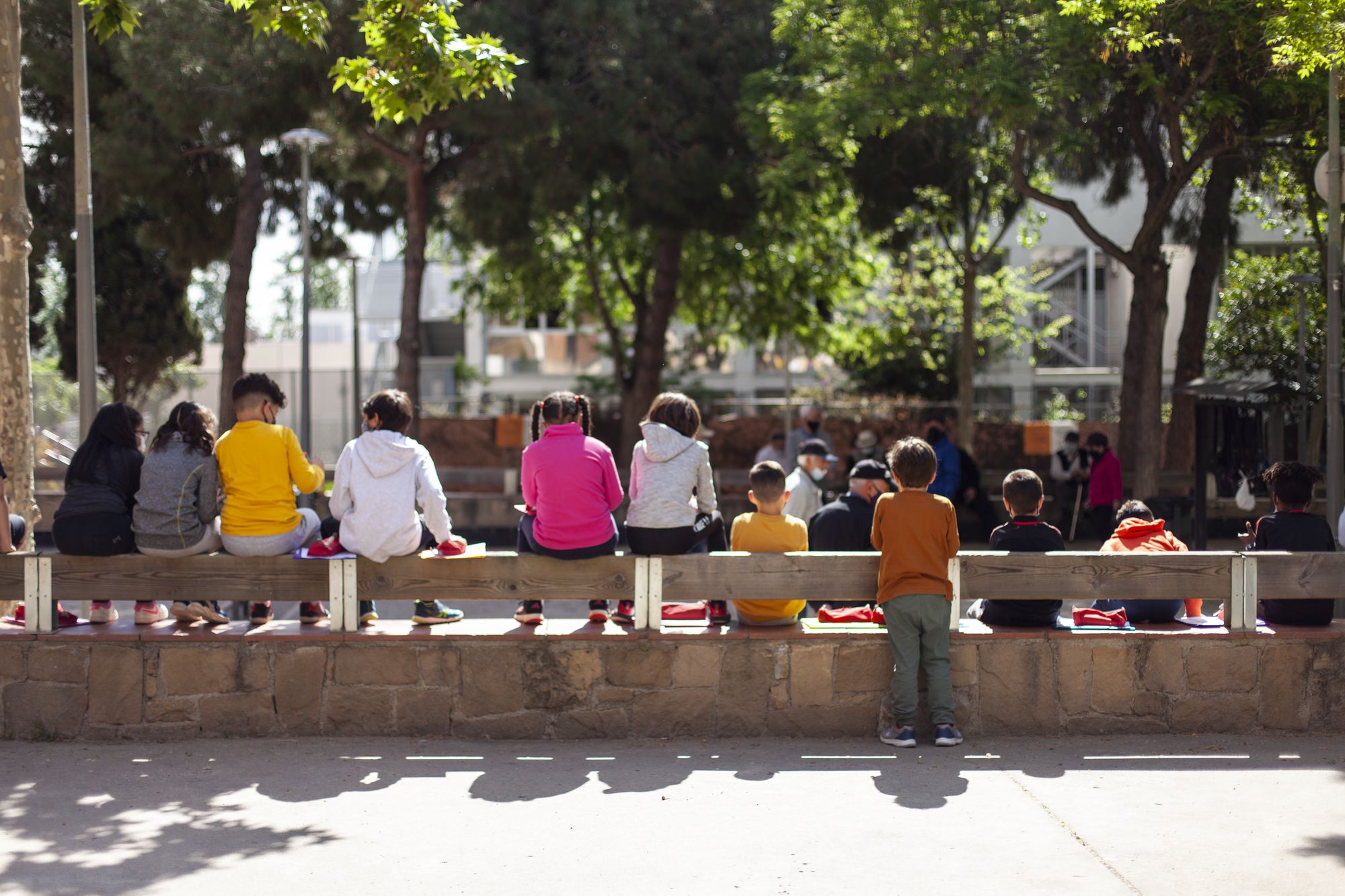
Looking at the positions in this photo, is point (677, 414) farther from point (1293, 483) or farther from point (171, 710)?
point (1293, 483)

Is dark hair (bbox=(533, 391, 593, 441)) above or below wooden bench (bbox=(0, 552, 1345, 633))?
above

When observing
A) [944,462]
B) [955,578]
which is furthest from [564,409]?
[944,462]

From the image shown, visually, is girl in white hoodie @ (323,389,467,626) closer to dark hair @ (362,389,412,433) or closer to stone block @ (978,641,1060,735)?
dark hair @ (362,389,412,433)

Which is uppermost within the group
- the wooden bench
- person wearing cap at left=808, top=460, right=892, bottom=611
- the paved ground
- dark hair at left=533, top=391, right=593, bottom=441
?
dark hair at left=533, top=391, right=593, bottom=441

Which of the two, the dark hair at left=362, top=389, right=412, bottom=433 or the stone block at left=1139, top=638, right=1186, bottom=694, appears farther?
the dark hair at left=362, top=389, right=412, bottom=433

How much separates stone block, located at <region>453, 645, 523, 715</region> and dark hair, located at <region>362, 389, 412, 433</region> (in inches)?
48.2

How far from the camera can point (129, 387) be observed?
31812 millimetres

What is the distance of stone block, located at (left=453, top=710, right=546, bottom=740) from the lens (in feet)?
22.6

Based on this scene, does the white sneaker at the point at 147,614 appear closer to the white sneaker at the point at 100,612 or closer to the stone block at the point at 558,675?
the white sneaker at the point at 100,612

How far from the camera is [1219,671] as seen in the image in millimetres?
6922

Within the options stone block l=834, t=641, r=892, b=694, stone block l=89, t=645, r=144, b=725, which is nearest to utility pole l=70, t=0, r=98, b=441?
stone block l=89, t=645, r=144, b=725

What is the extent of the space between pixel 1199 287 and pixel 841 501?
1422cm

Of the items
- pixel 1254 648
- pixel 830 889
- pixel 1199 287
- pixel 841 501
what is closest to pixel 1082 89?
pixel 1199 287

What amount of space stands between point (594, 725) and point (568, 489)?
3.86 ft
